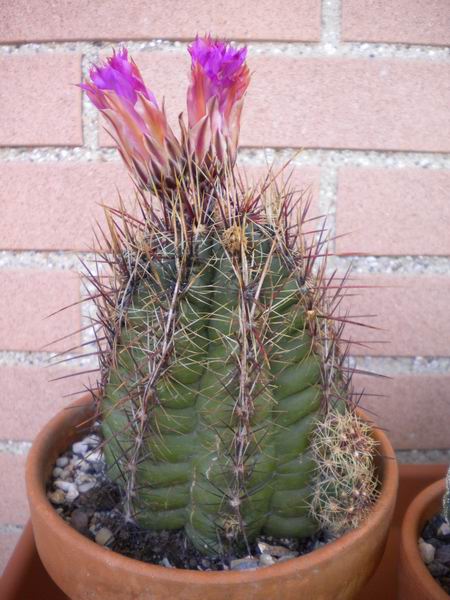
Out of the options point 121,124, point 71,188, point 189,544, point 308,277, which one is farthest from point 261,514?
point 71,188

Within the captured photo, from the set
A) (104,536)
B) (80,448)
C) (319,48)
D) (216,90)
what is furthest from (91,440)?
(319,48)

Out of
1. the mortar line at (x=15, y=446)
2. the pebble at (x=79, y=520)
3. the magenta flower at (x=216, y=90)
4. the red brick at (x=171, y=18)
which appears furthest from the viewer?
the mortar line at (x=15, y=446)

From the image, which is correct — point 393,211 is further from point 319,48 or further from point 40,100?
point 40,100

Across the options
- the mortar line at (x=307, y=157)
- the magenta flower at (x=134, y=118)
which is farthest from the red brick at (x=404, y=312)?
the magenta flower at (x=134, y=118)

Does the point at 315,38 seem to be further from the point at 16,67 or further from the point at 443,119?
the point at 16,67

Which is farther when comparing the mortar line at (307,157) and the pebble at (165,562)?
the mortar line at (307,157)

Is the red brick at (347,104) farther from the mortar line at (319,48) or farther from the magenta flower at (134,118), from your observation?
the magenta flower at (134,118)

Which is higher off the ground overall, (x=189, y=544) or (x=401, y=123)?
(x=401, y=123)
